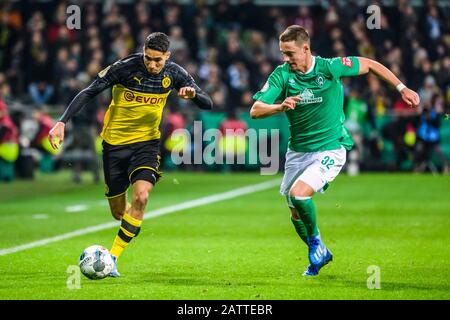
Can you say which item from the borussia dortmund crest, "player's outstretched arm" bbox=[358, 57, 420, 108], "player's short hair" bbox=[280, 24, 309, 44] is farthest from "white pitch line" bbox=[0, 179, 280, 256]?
"player's outstretched arm" bbox=[358, 57, 420, 108]

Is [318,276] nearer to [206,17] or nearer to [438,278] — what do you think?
[438,278]

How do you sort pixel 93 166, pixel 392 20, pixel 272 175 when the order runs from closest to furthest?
pixel 93 166
pixel 272 175
pixel 392 20

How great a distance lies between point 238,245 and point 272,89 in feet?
10.2

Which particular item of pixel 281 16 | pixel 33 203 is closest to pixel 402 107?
pixel 281 16

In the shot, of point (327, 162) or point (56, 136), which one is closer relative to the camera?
point (56, 136)

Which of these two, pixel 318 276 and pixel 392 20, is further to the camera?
pixel 392 20

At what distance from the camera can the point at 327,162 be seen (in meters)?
10.9

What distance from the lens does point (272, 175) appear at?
26906 mm

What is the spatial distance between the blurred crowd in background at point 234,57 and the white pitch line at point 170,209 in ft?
13.2

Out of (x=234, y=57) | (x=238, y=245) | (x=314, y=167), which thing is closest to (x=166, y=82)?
(x=314, y=167)

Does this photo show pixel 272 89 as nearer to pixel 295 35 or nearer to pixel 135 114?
pixel 295 35

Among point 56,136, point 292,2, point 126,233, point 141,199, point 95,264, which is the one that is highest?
point 292,2

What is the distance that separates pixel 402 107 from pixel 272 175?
3.99m

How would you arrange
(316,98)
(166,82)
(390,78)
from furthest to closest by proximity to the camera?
(166,82) → (316,98) → (390,78)
